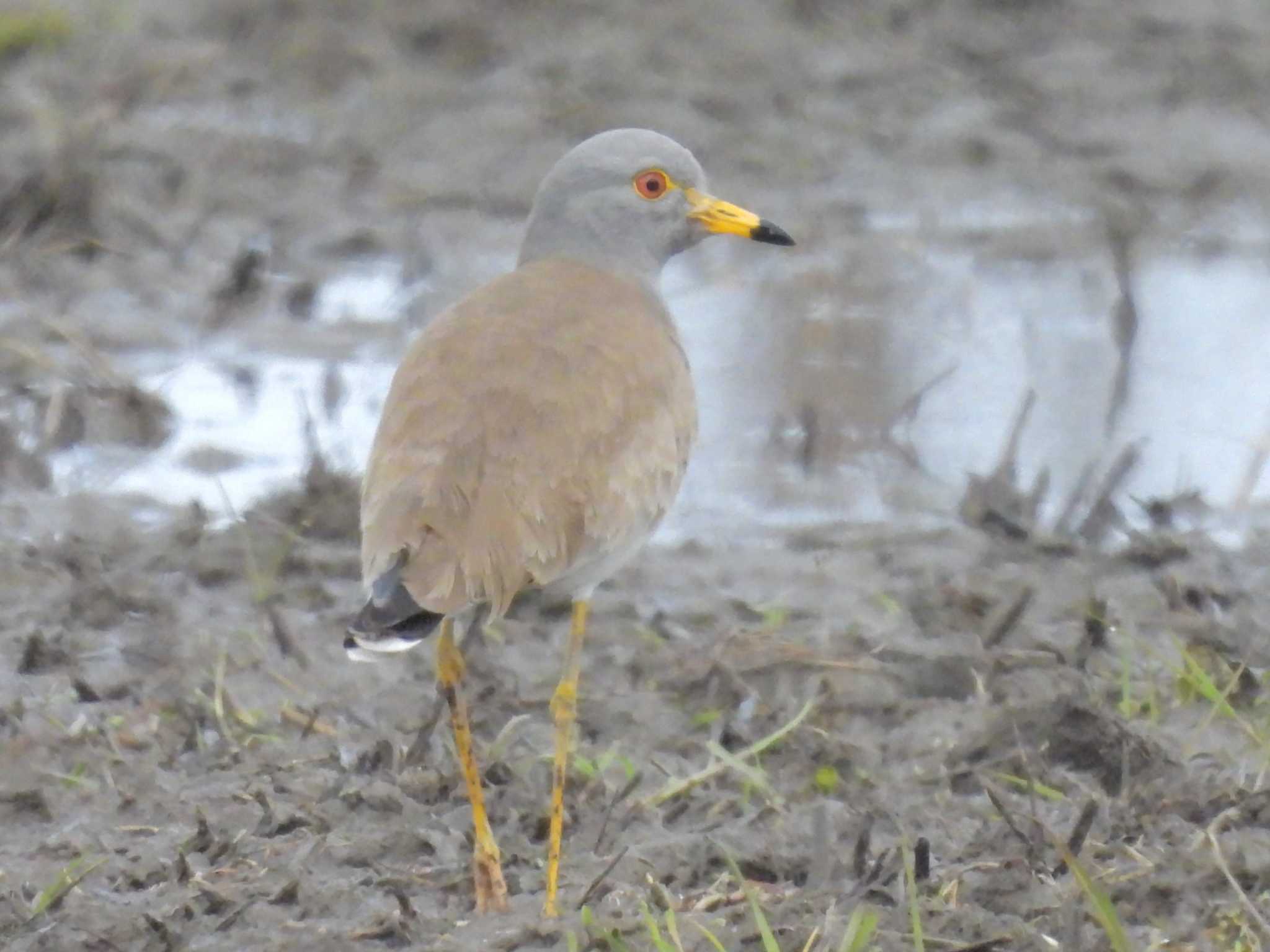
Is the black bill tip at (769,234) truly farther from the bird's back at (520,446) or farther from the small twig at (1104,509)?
the small twig at (1104,509)

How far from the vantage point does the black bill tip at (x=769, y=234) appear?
541 centimetres

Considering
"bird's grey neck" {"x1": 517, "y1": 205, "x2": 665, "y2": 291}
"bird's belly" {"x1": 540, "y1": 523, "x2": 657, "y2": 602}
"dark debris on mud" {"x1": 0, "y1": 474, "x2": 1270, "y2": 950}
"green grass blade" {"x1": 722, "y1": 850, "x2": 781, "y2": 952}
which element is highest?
"bird's grey neck" {"x1": 517, "y1": 205, "x2": 665, "y2": 291}

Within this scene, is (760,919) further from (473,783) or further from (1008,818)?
(473,783)

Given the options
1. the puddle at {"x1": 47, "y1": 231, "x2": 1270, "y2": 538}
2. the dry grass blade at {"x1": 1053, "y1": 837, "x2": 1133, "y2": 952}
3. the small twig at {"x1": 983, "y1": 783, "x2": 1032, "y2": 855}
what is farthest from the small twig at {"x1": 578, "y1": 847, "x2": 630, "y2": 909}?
the puddle at {"x1": 47, "y1": 231, "x2": 1270, "y2": 538}

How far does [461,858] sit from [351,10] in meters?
6.70

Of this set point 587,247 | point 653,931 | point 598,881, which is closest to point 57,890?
point 598,881

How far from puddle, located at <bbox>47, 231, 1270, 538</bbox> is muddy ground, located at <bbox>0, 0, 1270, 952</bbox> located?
0.32ft

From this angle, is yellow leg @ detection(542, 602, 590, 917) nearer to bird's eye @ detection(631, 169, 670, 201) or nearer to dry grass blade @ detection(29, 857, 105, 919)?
dry grass blade @ detection(29, 857, 105, 919)

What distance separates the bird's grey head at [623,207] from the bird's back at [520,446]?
406mm

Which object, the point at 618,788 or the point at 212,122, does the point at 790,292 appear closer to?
the point at 212,122

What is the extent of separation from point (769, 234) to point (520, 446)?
1.48 meters

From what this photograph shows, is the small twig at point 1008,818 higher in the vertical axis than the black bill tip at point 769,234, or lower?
lower

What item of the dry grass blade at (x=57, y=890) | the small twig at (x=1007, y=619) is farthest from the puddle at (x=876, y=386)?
the dry grass blade at (x=57, y=890)

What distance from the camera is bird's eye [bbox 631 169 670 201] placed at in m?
5.23
